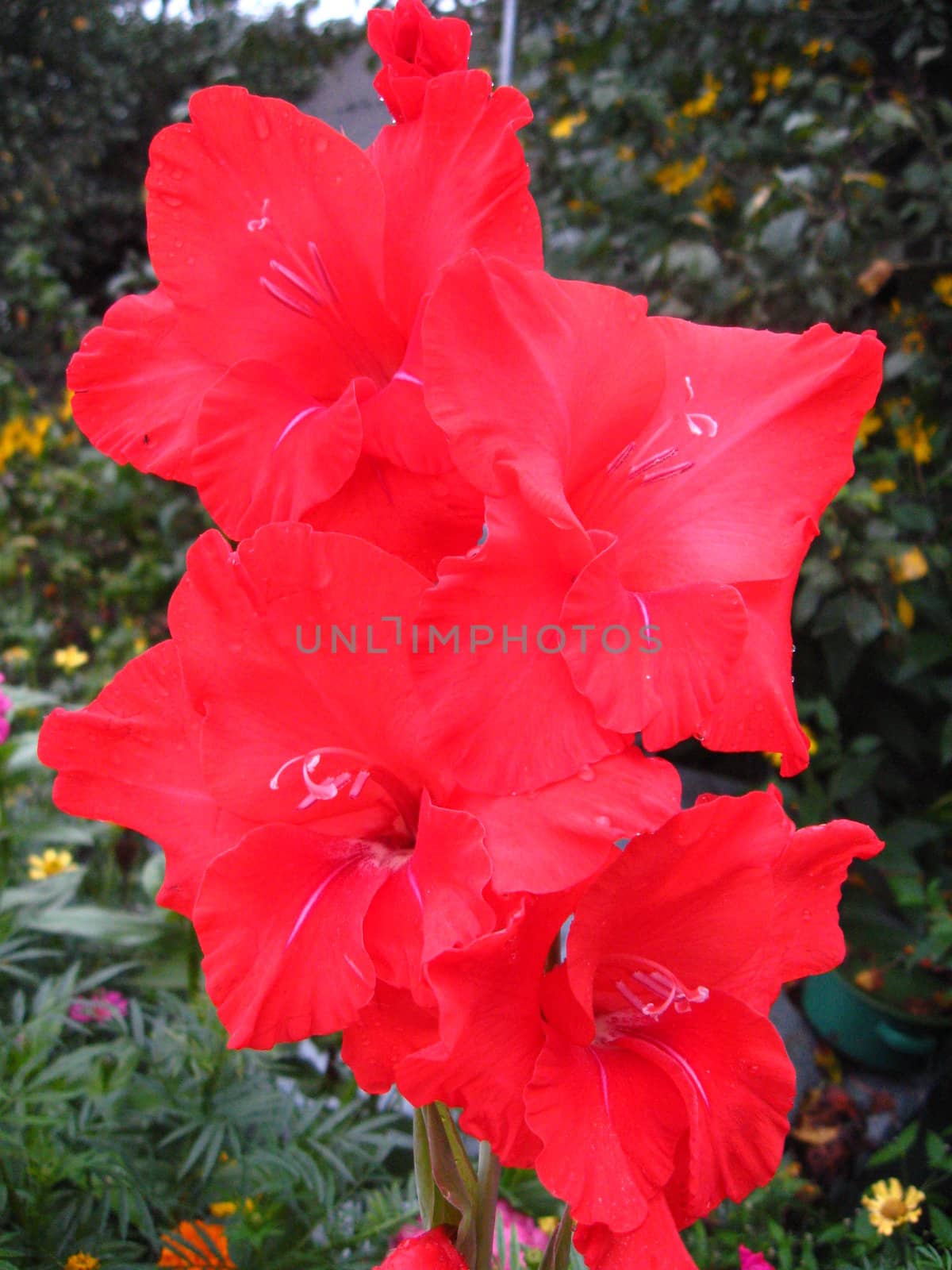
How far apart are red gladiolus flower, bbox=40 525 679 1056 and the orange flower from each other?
509mm

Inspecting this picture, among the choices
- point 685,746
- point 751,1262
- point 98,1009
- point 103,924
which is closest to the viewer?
point 751,1262

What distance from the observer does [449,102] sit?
1.87 feet

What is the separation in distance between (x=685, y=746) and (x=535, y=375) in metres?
2.04

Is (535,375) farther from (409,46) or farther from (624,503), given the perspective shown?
(409,46)

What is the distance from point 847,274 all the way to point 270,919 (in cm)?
170

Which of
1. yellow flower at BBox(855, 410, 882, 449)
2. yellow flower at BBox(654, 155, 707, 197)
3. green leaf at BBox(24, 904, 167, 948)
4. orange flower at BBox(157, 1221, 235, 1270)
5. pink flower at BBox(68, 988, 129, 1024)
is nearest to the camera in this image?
orange flower at BBox(157, 1221, 235, 1270)

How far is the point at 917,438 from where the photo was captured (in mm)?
1850

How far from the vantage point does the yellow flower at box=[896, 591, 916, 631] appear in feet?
5.85

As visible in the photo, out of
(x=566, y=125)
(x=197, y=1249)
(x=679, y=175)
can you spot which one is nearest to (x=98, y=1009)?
(x=197, y=1249)

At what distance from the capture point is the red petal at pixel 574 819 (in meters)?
0.48

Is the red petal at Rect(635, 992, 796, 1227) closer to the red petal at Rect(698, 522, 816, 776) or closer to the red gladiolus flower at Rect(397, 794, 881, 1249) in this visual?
the red gladiolus flower at Rect(397, 794, 881, 1249)

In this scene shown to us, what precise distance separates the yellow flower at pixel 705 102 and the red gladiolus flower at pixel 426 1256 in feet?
7.37

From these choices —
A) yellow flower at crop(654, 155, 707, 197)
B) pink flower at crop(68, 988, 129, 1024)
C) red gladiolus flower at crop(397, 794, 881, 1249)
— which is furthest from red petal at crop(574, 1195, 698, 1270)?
yellow flower at crop(654, 155, 707, 197)

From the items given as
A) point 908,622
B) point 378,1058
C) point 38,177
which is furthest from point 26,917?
point 38,177
